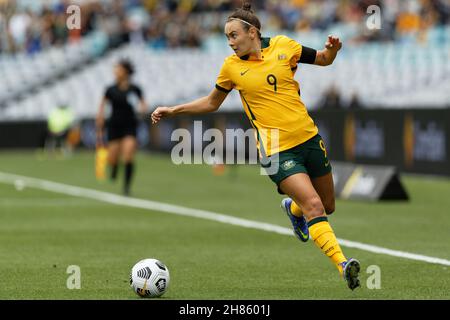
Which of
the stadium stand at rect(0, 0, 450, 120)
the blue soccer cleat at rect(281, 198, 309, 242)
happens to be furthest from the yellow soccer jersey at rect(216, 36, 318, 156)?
the stadium stand at rect(0, 0, 450, 120)

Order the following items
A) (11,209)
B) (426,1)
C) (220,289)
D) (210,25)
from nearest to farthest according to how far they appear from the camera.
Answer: (220,289)
(11,209)
(426,1)
(210,25)

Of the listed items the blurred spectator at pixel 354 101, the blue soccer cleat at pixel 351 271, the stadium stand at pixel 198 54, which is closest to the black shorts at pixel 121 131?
the stadium stand at pixel 198 54

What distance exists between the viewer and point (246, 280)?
11.1m

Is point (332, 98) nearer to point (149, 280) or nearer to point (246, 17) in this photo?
point (246, 17)

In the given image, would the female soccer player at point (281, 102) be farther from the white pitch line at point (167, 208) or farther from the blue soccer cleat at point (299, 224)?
the white pitch line at point (167, 208)

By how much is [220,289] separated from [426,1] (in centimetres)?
2288

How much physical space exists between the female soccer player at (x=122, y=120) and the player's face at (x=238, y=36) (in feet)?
37.6

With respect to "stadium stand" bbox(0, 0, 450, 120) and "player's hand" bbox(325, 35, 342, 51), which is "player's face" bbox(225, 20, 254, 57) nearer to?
"player's hand" bbox(325, 35, 342, 51)

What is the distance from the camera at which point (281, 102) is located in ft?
34.4

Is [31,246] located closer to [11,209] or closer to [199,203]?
[11,209]

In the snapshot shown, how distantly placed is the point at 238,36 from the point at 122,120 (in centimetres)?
1198

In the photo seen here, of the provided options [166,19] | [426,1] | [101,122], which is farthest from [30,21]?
[101,122]

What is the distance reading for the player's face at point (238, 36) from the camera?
34.1 feet

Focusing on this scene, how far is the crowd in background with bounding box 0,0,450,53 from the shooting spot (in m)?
33.1
